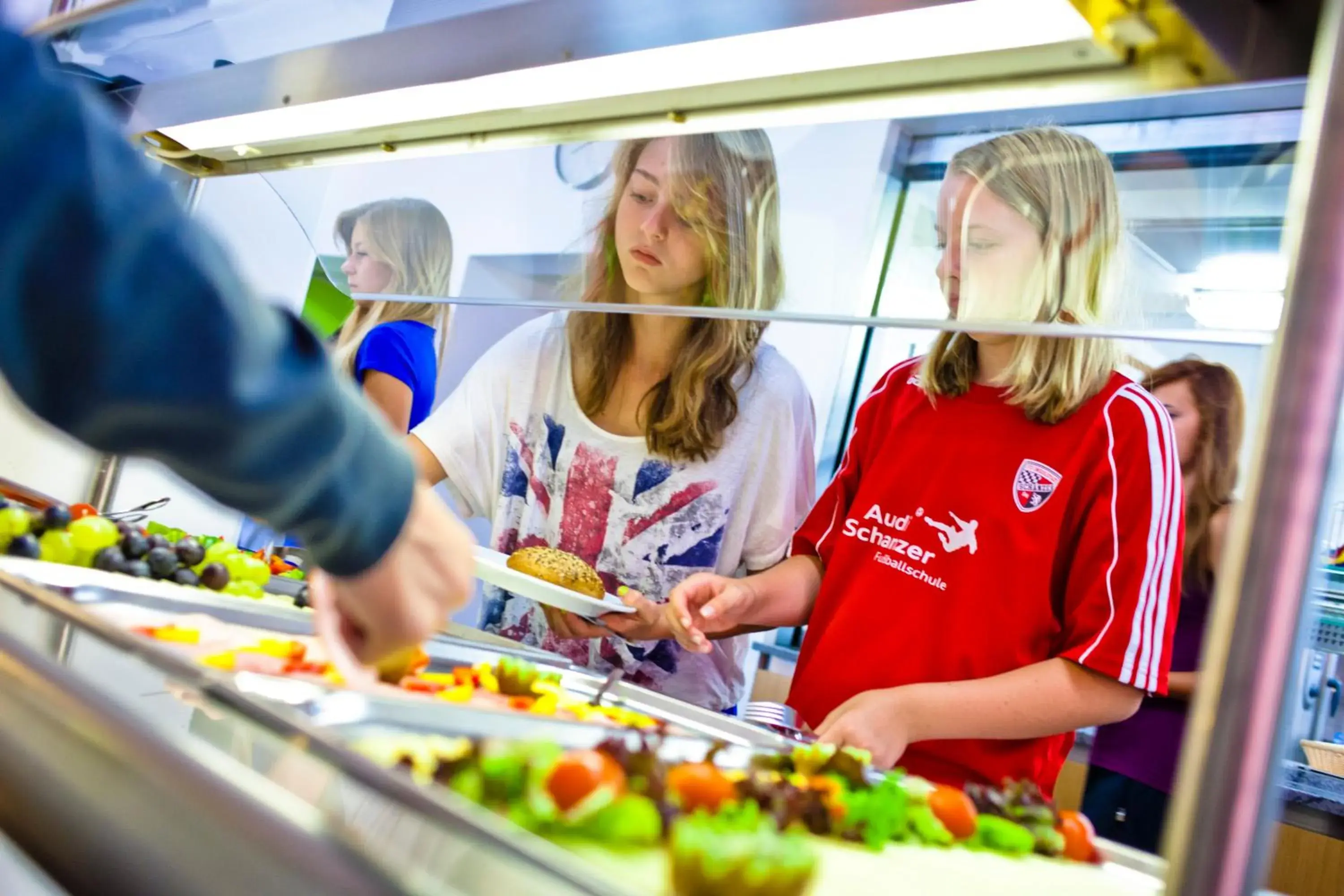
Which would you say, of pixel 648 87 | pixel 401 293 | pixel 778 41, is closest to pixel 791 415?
pixel 401 293

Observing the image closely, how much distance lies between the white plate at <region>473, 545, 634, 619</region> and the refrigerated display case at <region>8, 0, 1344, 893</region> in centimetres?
12

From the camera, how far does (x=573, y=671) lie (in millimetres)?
1599

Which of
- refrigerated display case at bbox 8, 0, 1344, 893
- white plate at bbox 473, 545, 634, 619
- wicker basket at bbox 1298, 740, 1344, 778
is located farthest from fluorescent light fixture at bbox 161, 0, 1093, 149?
wicker basket at bbox 1298, 740, 1344, 778

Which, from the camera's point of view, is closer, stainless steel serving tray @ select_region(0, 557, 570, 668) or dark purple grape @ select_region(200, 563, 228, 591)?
stainless steel serving tray @ select_region(0, 557, 570, 668)

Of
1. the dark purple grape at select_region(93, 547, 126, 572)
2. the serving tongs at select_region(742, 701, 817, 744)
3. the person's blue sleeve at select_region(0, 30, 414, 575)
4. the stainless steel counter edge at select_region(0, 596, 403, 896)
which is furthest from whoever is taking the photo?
the dark purple grape at select_region(93, 547, 126, 572)

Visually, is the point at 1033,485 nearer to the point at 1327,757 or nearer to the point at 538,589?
the point at 538,589

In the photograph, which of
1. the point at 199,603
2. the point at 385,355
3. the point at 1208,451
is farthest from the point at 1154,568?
the point at 1208,451

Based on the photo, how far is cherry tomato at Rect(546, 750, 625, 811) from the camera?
74cm

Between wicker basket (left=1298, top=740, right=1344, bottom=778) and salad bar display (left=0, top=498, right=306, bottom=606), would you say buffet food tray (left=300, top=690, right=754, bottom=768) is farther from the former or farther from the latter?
wicker basket (left=1298, top=740, right=1344, bottom=778)

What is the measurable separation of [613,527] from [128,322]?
1.71 m

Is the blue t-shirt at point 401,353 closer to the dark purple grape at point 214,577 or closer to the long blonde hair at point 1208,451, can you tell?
the dark purple grape at point 214,577

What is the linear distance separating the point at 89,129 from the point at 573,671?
1.19m

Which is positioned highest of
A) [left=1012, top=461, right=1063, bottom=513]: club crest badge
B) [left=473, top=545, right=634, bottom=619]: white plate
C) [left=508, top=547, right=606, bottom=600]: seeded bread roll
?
[left=1012, top=461, right=1063, bottom=513]: club crest badge

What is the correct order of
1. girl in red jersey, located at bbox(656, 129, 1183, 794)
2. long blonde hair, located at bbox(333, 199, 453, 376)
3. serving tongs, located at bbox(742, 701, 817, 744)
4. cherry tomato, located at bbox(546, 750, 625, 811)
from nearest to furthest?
cherry tomato, located at bbox(546, 750, 625, 811) → girl in red jersey, located at bbox(656, 129, 1183, 794) → serving tongs, located at bbox(742, 701, 817, 744) → long blonde hair, located at bbox(333, 199, 453, 376)
